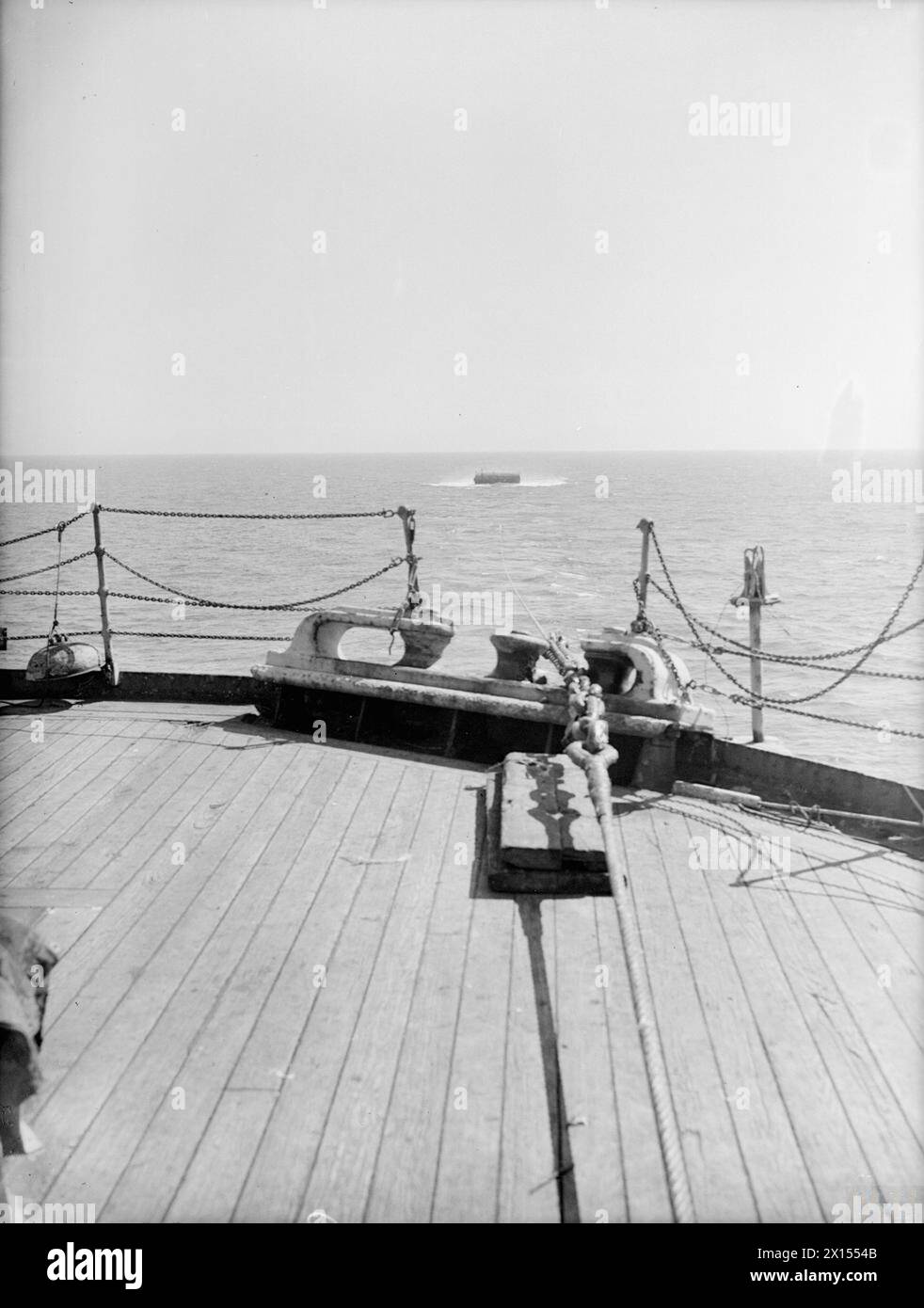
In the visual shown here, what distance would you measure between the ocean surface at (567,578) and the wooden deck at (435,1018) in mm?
2611

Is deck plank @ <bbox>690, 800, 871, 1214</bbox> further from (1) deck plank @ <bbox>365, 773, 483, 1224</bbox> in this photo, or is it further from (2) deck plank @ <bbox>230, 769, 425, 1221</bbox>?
(2) deck plank @ <bbox>230, 769, 425, 1221</bbox>

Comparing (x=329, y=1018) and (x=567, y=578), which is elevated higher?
(x=567, y=578)

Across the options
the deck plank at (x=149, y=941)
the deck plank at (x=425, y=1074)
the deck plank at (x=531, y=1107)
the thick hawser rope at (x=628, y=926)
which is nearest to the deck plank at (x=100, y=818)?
the deck plank at (x=149, y=941)

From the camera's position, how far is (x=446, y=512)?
255 ft

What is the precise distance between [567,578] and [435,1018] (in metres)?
37.7

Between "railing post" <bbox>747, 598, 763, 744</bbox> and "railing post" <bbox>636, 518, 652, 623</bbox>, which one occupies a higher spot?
"railing post" <bbox>636, 518, 652, 623</bbox>

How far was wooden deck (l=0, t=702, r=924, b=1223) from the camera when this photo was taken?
2.94 meters

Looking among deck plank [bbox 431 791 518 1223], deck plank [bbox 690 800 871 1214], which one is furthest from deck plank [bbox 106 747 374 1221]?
deck plank [bbox 690 800 871 1214]

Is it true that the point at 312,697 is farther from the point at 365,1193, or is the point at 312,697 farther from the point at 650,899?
the point at 365,1193

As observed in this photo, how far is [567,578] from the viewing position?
40938mm

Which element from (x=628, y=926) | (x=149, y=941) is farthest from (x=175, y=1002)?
(x=628, y=926)

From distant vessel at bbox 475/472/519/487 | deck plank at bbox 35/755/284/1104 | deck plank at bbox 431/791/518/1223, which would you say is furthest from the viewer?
distant vessel at bbox 475/472/519/487

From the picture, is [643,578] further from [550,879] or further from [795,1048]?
[795,1048]

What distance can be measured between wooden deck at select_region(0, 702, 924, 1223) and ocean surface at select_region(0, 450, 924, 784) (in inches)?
103
